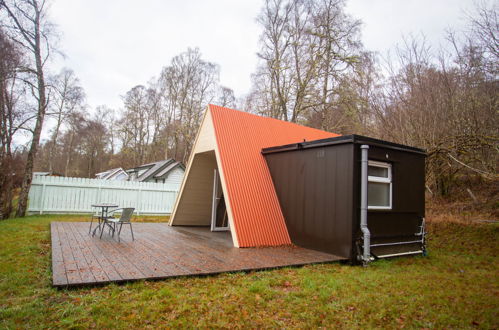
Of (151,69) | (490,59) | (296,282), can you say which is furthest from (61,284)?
(151,69)

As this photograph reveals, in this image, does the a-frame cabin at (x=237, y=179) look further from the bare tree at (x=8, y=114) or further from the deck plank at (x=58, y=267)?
the bare tree at (x=8, y=114)

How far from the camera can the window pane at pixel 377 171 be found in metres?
6.45

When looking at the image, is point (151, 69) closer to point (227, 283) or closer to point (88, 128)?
point (88, 128)

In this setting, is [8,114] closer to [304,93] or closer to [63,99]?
[63,99]

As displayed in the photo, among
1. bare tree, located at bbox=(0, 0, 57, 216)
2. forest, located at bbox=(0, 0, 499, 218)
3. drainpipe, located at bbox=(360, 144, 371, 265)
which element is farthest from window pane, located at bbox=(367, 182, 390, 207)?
bare tree, located at bbox=(0, 0, 57, 216)

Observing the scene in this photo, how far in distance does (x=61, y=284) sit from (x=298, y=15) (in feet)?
60.3

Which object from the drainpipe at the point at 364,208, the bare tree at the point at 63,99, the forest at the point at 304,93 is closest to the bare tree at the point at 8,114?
the forest at the point at 304,93

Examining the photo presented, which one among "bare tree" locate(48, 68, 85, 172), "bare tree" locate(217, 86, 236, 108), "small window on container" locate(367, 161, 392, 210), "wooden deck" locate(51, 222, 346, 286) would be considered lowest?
"wooden deck" locate(51, 222, 346, 286)

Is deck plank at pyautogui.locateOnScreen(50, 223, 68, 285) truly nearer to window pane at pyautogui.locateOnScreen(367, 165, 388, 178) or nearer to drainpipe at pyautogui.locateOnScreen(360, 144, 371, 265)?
drainpipe at pyautogui.locateOnScreen(360, 144, 371, 265)

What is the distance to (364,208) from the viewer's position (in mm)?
5770

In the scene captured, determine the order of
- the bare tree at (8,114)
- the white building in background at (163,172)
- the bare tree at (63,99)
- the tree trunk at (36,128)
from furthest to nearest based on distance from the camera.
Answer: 1. the white building in background at (163,172)
2. the bare tree at (63,99)
3. the tree trunk at (36,128)
4. the bare tree at (8,114)

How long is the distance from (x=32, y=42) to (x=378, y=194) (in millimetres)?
13708

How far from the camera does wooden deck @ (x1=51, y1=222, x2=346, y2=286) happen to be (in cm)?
409

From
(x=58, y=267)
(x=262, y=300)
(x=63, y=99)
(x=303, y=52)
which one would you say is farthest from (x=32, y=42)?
(x=262, y=300)
